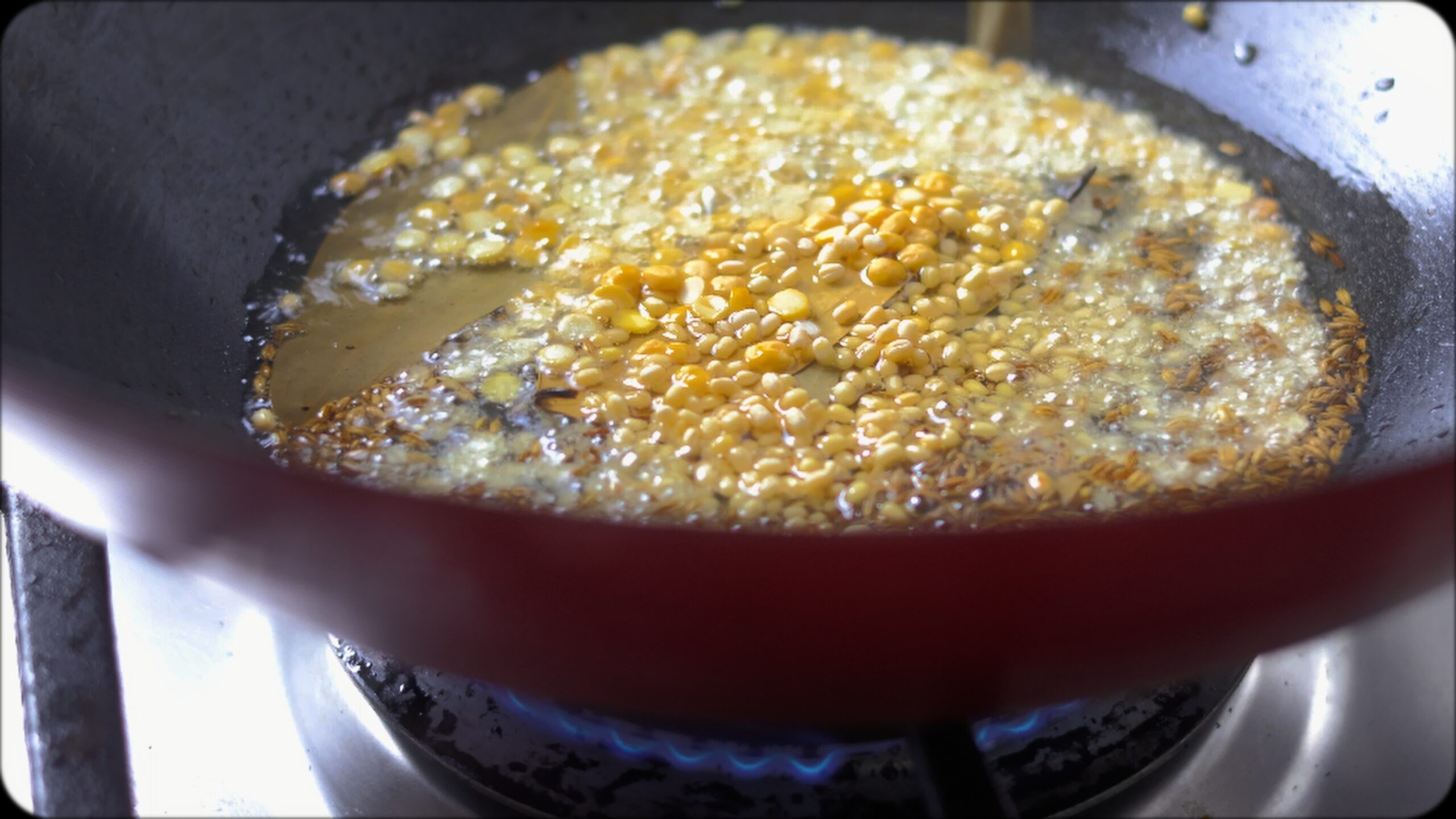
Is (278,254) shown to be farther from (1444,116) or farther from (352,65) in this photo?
(1444,116)

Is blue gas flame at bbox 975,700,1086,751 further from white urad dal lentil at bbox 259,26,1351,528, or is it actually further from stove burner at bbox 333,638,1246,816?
white urad dal lentil at bbox 259,26,1351,528

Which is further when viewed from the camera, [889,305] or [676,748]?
[889,305]

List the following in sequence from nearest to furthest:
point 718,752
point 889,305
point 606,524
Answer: point 606,524, point 718,752, point 889,305

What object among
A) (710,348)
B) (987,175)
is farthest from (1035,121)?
(710,348)

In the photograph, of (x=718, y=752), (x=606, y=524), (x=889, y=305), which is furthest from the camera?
(x=889, y=305)

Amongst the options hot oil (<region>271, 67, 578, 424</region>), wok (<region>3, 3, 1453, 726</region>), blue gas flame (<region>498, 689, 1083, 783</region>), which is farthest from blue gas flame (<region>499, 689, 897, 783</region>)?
hot oil (<region>271, 67, 578, 424</region>)

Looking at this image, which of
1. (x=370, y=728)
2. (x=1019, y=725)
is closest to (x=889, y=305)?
(x=1019, y=725)

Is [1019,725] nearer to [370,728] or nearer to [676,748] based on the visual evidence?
[676,748]
